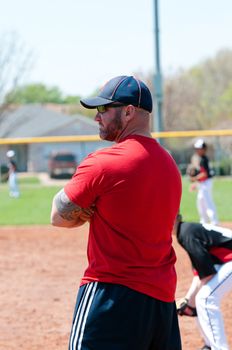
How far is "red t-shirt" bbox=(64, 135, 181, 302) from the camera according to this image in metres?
3.13

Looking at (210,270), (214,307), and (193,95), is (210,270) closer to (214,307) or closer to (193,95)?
(214,307)

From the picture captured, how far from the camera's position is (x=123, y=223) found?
3158 mm

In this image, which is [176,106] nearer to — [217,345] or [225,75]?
[225,75]

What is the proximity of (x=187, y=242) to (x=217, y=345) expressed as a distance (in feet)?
2.72

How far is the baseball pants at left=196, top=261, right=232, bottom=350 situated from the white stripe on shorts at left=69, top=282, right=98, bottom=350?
2498 millimetres

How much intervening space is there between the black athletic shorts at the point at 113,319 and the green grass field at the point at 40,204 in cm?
1318

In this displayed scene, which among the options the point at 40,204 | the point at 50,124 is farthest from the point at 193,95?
the point at 40,204

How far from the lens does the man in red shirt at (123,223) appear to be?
124 inches

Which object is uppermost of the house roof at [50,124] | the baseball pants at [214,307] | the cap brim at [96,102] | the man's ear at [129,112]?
the cap brim at [96,102]

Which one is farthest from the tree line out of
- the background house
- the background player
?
the background player

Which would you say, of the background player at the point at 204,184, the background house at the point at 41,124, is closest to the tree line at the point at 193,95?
the background house at the point at 41,124

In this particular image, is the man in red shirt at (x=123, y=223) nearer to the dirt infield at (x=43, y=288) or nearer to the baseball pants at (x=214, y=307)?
the baseball pants at (x=214, y=307)

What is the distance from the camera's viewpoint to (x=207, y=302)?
5.56 m

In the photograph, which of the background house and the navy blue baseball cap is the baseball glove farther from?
the background house
